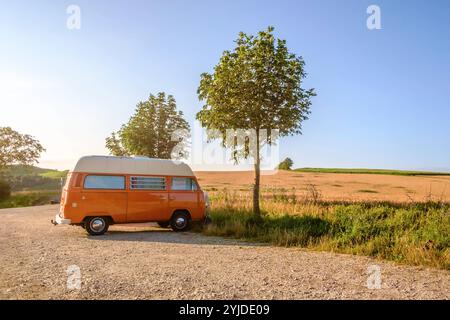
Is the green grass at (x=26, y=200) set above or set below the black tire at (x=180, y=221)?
below

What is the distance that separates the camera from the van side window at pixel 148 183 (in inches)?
566

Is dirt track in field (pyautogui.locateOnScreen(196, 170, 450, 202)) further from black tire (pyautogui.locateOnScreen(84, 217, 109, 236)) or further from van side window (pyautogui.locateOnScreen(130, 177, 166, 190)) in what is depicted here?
black tire (pyautogui.locateOnScreen(84, 217, 109, 236))

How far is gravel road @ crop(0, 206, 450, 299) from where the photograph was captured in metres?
6.59

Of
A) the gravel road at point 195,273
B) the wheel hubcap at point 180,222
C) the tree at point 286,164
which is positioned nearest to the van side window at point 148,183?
the wheel hubcap at point 180,222

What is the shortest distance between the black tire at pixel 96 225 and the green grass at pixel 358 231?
366 cm

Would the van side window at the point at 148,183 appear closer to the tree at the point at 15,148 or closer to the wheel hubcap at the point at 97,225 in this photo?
the wheel hubcap at the point at 97,225

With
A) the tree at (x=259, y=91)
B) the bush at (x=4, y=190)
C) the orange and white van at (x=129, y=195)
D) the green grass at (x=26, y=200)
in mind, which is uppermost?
the tree at (x=259, y=91)

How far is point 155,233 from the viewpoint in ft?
48.4

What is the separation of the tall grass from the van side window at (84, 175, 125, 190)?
11.8ft

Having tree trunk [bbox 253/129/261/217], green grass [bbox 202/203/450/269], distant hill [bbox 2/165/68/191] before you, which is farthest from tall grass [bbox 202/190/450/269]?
distant hill [bbox 2/165/68/191]

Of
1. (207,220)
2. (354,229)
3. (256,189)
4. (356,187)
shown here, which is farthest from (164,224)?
(356,187)

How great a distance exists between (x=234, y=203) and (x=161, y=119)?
13745 millimetres

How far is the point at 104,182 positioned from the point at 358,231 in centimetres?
870
